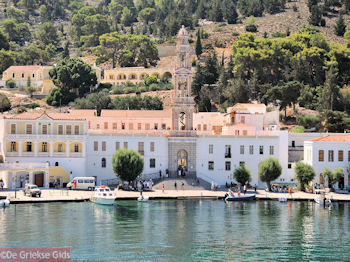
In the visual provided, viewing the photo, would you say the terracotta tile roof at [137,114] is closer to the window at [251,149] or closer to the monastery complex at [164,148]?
the monastery complex at [164,148]

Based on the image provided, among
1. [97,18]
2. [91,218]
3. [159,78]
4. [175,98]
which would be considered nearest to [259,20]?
[97,18]

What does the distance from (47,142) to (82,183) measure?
694cm

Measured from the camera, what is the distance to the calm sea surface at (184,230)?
142ft

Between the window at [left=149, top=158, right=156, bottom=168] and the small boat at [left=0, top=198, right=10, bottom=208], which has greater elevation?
the window at [left=149, top=158, right=156, bottom=168]

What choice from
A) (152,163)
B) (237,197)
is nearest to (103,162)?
(152,163)

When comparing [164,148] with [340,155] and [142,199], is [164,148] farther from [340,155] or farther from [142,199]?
[340,155]

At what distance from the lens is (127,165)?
229 ft

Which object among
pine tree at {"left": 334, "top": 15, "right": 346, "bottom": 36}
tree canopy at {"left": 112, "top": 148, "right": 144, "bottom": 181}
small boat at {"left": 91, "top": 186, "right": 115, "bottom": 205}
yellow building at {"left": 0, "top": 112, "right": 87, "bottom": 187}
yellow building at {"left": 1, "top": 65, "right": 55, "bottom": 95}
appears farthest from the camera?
pine tree at {"left": 334, "top": 15, "right": 346, "bottom": 36}

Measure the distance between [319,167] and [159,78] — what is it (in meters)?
60.8

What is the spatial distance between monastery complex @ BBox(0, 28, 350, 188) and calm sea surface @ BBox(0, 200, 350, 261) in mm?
11736

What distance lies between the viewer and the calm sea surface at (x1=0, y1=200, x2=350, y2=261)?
4328cm

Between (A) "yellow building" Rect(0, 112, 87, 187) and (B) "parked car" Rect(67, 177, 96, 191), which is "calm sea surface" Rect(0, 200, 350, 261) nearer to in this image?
(B) "parked car" Rect(67, 177, 96, 191)

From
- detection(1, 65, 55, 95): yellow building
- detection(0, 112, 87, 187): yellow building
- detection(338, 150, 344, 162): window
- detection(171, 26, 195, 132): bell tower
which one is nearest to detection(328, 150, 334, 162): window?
detection(338, 150, 344, 162): window

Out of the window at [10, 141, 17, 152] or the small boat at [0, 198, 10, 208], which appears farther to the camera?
the window at [10, 141, 17, 152]
